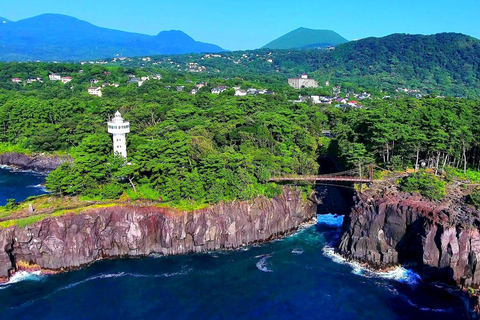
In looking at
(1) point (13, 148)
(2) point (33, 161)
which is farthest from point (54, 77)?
(2) point (33, 161)

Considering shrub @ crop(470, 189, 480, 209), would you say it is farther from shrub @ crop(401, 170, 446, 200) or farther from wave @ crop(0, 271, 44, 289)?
wave @ crop(0, 271, 44, 289)

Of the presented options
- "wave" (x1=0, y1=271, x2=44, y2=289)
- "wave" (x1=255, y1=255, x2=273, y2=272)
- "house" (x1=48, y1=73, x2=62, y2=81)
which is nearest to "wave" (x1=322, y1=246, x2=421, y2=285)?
"wave" (x1=255, y1=255, x2=273, y2=272)

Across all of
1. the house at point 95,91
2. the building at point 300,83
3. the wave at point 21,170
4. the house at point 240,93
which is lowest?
the wave at point 21,170

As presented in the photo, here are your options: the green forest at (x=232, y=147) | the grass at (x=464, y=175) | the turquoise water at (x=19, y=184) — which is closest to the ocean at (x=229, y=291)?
the green forest at (x=232, y=147)

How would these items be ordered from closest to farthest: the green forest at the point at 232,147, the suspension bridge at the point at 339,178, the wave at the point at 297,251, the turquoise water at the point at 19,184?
1. the wave at the point at 297,251
2. the green forest at the point at 232,147
3. the suspension bridge at the point at 339,178
4. the turquoise water at the point at 19,184

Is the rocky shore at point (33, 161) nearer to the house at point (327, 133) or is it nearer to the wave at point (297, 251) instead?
the wave at point (297, 251)

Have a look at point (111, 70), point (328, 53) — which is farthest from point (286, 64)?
point (111, 70)

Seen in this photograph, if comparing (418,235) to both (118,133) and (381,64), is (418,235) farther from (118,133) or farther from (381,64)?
(381,64)

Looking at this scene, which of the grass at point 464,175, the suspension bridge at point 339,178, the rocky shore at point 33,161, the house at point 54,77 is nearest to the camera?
the grass at point 464,175
